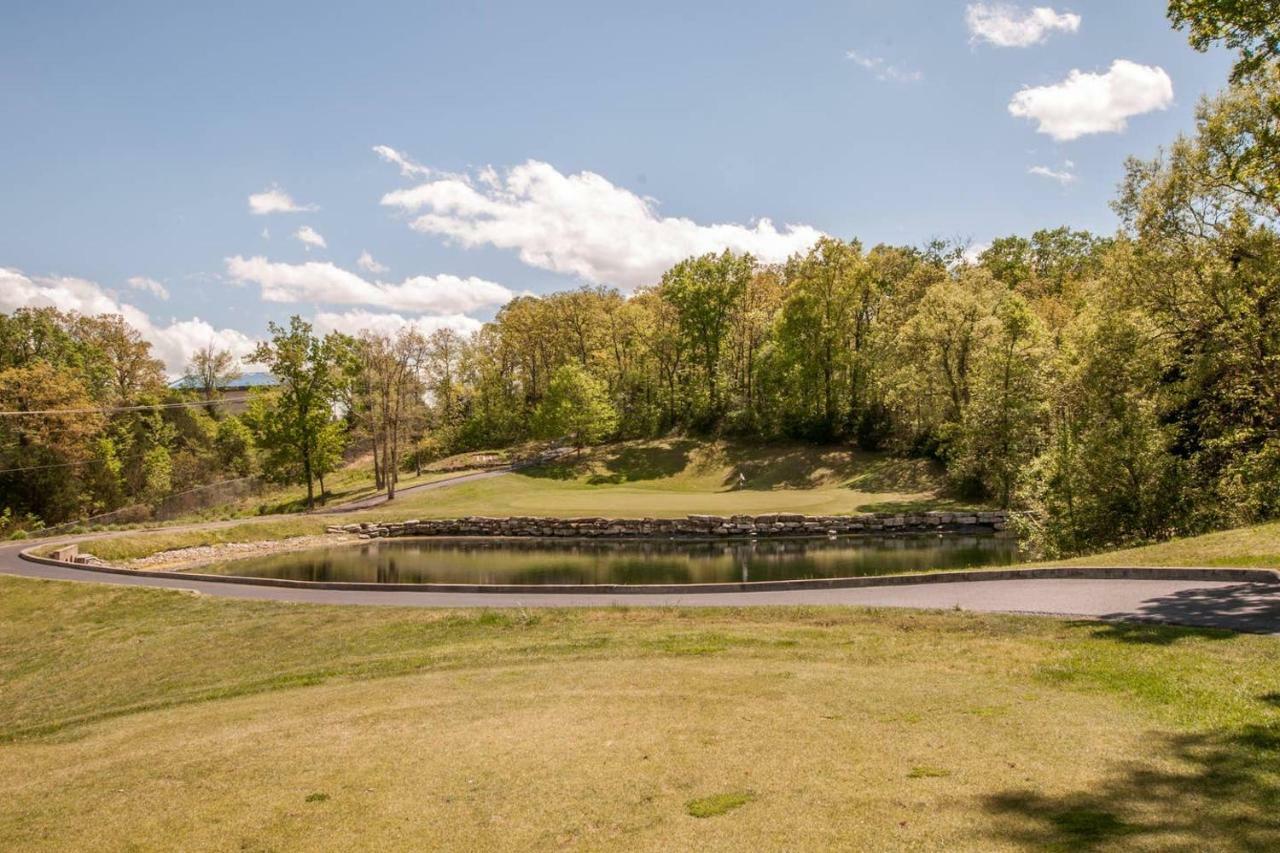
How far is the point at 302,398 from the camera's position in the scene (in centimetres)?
5169

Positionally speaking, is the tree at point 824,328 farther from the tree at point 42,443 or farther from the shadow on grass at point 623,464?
the tree at point 42,443

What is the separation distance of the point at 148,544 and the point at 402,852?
1365 inches

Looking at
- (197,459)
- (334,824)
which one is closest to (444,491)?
(197,459)

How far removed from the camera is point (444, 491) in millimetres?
51281

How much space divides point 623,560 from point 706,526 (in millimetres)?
8169

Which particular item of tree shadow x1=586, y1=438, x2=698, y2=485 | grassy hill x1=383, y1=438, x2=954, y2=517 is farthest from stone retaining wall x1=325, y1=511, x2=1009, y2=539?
tree shadow x1=586, y1=438, x2=698, y2=485

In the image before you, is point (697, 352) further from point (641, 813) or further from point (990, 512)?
point (641, 813)

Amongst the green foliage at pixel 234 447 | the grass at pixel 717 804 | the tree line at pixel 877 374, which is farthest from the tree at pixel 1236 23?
the green foliage at pixel 234 447

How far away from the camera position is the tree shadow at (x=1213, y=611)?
11844 millimetres

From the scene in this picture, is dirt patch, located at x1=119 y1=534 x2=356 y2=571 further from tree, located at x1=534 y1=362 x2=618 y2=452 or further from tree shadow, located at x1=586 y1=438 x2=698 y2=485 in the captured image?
tree shadow, located at x1=586 y1=438 x2=698 y2=485

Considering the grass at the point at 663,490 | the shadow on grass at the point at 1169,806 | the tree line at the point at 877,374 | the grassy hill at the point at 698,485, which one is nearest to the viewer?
the shadow on grass at the point at 1169,806

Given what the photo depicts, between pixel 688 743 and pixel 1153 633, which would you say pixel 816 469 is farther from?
pixel 688 743

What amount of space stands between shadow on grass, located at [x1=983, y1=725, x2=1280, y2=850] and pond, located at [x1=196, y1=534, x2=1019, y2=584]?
18876 millimetres

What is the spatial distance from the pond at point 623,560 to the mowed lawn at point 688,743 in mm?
13670
